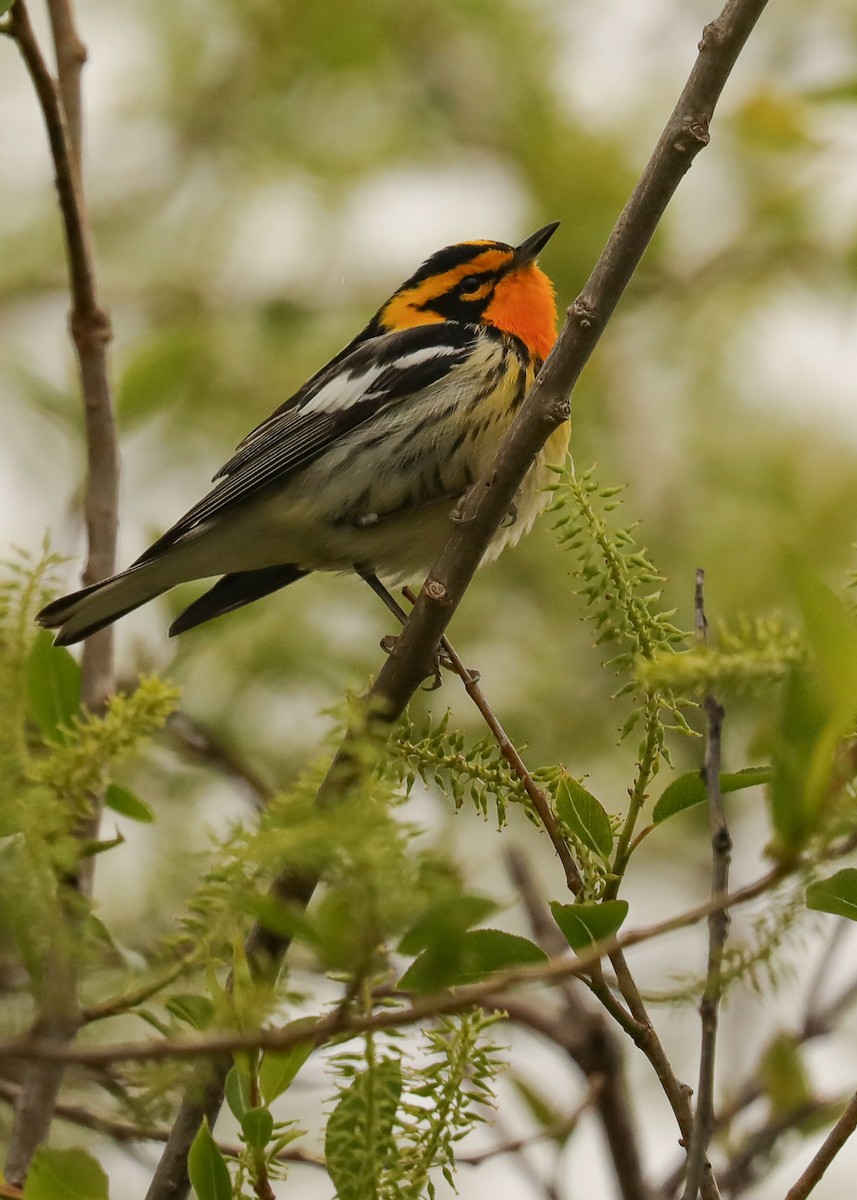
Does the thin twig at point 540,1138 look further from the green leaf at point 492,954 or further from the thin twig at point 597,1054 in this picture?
the green leaf at point 492,954

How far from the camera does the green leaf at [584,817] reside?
1586 millimetres

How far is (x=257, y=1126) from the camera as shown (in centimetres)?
149

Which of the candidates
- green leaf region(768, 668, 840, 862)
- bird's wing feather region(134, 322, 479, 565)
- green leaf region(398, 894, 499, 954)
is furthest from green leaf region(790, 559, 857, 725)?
bird's wing feather region(134, 322, 479, 565)

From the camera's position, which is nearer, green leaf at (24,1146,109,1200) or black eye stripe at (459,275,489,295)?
green leaf at (24,1146,109,1200)

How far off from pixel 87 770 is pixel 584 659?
3.88 m

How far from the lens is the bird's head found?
4328 millimetres

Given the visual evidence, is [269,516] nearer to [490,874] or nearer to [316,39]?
[490,874]

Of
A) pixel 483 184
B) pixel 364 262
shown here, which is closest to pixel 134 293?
pixel 364 262

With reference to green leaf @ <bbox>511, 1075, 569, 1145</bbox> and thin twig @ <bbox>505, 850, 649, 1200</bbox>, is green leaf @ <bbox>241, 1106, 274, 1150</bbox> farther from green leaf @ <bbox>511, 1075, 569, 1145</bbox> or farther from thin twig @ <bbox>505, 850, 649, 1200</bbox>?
green leaf @ <bbox>511, 1075, 569, 1145</bbox>

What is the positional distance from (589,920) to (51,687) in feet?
2.56

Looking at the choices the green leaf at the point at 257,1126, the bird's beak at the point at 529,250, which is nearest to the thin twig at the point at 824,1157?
the green leaf at the point at 257,1126

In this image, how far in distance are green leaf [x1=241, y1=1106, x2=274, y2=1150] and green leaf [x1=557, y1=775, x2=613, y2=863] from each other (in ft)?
1.46

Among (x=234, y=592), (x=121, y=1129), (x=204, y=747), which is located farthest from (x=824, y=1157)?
(x=234, y=592)

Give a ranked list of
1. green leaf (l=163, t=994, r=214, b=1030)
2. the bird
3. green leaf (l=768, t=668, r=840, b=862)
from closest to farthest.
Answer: green leaf (l=768, t=668, r=840, b=862) → green leaf (l=163, t=994, r=214, b=1030) → the bird
